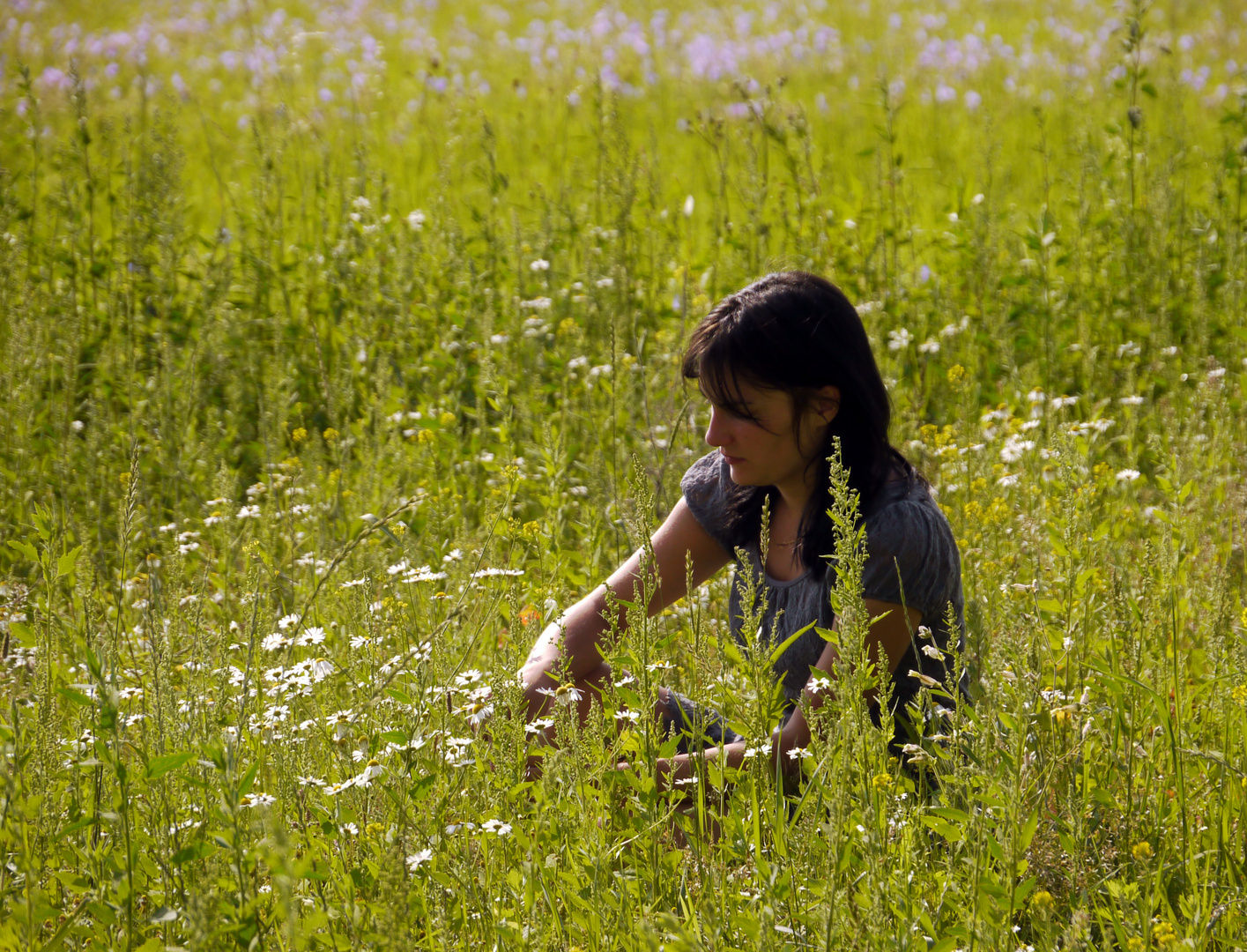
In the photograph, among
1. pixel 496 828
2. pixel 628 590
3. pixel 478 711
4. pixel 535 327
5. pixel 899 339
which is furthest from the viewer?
pixel 535 327

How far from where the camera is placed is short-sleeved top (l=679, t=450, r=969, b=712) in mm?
2334

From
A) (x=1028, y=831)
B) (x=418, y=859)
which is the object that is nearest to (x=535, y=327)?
(x=418, y=859)

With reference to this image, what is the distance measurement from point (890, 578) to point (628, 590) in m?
0.68

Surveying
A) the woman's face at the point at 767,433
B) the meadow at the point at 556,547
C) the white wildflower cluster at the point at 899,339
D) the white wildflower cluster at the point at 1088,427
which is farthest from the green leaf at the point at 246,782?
the white wildflower cluster at the point at 899,339

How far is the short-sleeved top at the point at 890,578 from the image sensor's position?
2334 mm

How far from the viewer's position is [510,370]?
4.30m

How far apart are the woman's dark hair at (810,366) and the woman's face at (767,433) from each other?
16 millimetres

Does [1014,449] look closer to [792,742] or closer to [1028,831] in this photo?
[792,742]

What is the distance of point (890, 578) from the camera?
233 cm

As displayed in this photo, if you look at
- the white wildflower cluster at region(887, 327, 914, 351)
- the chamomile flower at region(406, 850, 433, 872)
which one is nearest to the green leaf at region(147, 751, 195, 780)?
the chamomile flower at region(406, 850, 433, 872)

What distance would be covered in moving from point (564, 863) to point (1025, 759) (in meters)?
0.86

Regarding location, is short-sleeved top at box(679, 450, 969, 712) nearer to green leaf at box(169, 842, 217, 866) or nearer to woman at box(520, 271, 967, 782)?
woman at box(520, 271, 967, 782)

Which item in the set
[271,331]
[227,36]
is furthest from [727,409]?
[227,36]

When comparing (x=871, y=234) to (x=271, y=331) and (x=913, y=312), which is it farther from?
(x=271, y=331)
